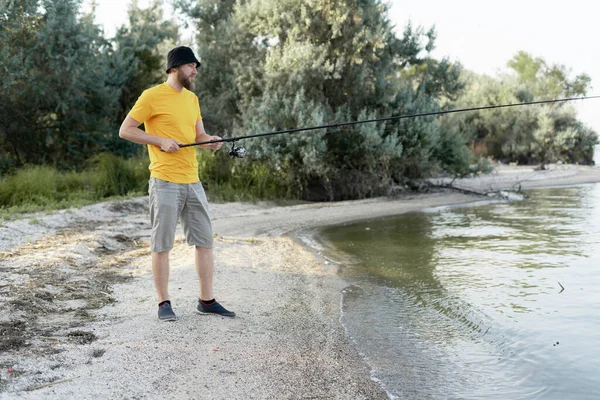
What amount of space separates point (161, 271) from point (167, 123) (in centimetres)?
116

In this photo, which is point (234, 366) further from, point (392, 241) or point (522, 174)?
point (522, 174)

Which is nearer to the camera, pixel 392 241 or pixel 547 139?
pixel 392 241

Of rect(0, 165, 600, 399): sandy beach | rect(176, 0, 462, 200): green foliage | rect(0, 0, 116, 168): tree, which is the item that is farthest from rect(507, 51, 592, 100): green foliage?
rect(0, 165, 600, 399): sandy beach

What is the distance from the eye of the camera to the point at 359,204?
1470cm

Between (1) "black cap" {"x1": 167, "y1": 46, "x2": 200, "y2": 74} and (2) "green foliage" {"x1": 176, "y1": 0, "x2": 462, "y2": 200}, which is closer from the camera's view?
(1) "black cap" {"x1": 167, "y1": 46, "x2": 200, "y2": 74}

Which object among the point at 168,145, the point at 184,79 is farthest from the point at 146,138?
the point at 184,79

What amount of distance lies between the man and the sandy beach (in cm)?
60

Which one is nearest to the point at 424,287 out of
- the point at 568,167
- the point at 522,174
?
the point at 522,174

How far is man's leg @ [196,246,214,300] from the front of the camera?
4754 mm

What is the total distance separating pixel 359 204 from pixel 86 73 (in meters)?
7.48

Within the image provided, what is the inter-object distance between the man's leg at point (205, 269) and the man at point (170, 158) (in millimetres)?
33

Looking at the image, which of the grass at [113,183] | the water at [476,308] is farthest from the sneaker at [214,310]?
the grass at [113,183]

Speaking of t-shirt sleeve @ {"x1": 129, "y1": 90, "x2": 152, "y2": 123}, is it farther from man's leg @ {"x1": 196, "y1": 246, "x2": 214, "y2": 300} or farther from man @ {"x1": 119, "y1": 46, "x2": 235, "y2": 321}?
man's leg @ {"x1": 196, "y1": 246, "x2": 214, "y2": 300}

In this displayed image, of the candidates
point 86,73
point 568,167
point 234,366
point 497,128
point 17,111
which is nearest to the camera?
point 234,366
